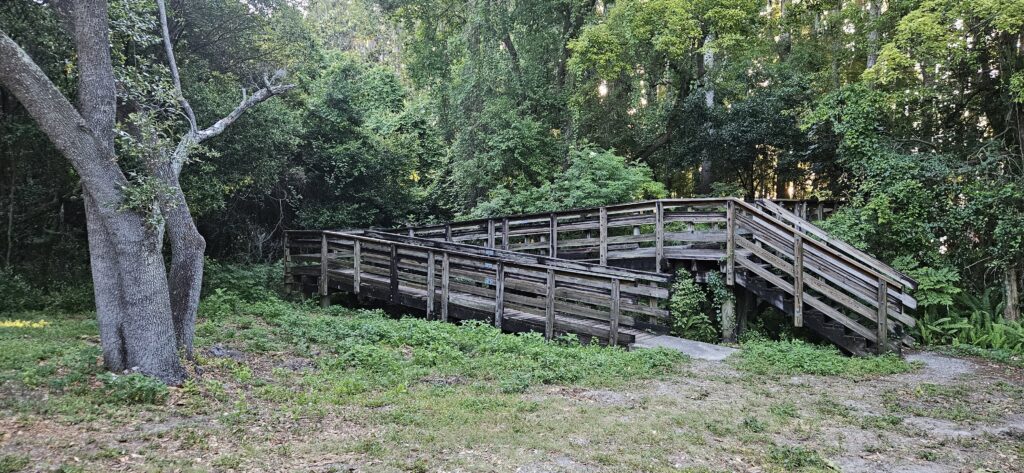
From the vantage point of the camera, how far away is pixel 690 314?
1077 cm

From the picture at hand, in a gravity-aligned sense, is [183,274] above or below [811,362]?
above

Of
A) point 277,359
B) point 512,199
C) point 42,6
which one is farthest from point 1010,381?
point 42,6

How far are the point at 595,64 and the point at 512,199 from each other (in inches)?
188

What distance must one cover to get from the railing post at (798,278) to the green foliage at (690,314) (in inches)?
63.0

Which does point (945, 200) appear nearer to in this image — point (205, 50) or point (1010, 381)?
point (1010, 381)

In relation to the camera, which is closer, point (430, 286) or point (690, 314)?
point (690, 314)

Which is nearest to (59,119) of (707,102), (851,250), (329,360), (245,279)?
(329,360)

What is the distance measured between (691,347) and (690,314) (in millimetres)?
1660

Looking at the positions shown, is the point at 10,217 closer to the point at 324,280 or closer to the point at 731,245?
the point at 324,280

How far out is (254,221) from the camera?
18203 millimetres

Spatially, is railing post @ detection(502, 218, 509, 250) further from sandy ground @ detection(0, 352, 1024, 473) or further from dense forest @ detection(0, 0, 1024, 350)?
sandy ground @ detection(0, 352, 1024, 473)

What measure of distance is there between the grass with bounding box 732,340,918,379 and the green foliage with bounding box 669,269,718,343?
1458 mm

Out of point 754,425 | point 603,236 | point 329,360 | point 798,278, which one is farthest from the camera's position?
point 603,236

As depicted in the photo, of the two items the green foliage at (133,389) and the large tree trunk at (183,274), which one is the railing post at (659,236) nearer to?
the large tree trunk at (183,274)
